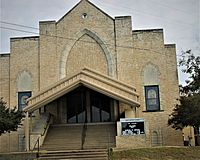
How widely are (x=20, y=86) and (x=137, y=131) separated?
1403 centimetres

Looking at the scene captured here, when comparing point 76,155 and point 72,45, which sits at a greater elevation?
point 72,45

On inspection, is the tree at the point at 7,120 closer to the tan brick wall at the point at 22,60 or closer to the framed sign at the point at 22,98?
the framed sign at the point at 22,98

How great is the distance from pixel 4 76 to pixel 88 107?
28.9 feet

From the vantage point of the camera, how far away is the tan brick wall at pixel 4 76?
3659cm

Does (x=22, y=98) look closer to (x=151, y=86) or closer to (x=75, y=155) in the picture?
(x=151, y=86)

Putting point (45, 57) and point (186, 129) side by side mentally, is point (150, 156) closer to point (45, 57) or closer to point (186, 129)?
point (186, 129)

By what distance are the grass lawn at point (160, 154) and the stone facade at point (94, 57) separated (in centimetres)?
1107

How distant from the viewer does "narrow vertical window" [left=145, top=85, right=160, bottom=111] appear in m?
35.3

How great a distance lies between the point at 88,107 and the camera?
34.8 metres

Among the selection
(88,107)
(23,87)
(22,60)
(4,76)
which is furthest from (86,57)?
(4,76)

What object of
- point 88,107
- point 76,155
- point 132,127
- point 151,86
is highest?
point 151,86

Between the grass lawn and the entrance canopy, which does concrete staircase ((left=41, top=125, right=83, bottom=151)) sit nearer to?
the entrance canopy

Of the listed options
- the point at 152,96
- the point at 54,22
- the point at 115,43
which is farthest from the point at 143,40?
the point at 54,22

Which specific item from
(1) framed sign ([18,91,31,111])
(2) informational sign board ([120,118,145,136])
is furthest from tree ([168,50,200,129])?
(1) framed sign ([18,91,31,111])
